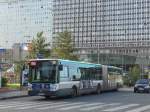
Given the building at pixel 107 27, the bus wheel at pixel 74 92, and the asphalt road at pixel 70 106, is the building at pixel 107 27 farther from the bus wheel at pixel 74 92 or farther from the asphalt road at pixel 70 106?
the asphalt road at pixel 70 106

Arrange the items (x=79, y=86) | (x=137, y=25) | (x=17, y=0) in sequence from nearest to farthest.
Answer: (x=79, y=86)
(x=17, y=0)
(x=137, y=25)

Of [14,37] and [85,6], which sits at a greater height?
[85,6]

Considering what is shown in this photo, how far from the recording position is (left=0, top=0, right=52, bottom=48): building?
113 m

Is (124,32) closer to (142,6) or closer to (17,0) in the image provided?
(142,6)

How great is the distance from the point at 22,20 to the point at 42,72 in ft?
292

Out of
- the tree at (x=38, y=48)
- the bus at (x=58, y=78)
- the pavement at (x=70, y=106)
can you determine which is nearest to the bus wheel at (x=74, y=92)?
the bus at (x=58, y=78)

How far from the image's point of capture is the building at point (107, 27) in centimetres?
12019

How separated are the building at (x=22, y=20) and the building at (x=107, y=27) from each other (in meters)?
7.53

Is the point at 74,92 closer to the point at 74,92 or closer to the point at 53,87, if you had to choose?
the point at 74,92

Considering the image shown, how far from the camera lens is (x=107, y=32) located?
124m

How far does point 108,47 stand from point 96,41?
4.12 m

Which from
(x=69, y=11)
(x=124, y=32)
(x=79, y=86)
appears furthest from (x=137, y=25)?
(x=79, y=86)

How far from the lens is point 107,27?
12494cm

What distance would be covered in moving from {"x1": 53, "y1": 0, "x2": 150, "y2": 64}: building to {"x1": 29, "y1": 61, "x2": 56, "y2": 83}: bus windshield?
9230cm
